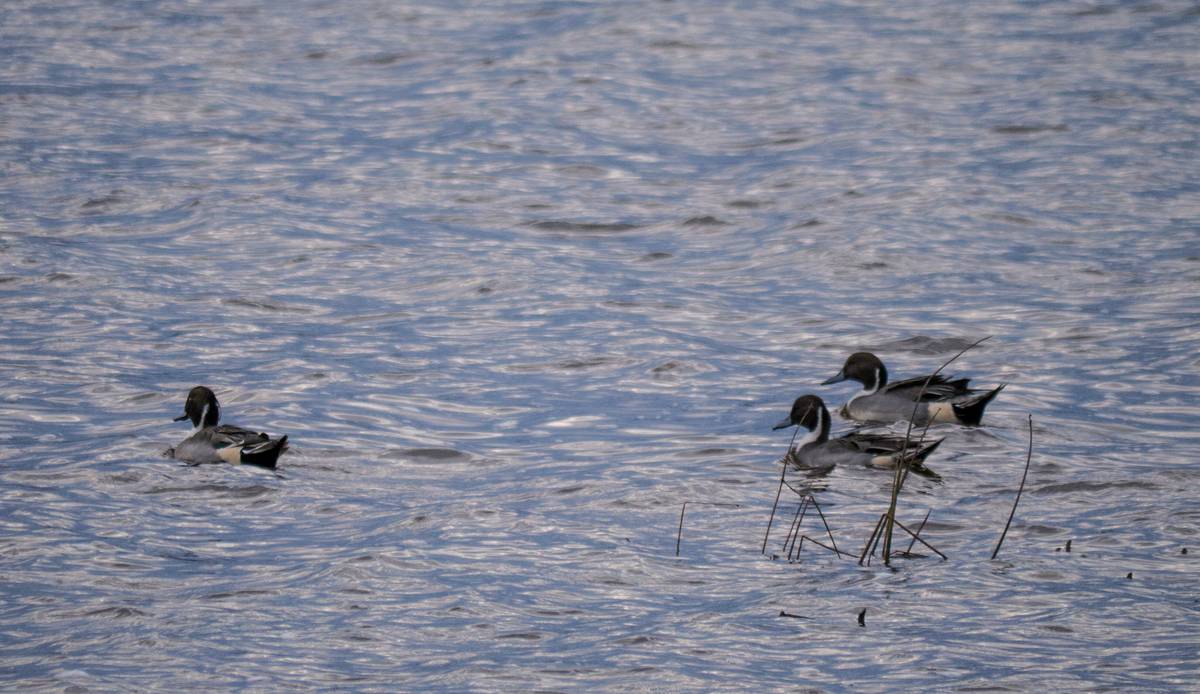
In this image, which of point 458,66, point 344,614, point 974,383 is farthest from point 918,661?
point 458,66

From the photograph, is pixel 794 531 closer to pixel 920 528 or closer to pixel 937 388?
pixel 920 528

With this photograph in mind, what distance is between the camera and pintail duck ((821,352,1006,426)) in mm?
13203

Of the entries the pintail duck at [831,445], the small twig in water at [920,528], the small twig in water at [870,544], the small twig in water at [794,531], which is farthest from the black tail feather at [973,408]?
the small twig in water at [870,544]

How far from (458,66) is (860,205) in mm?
10584

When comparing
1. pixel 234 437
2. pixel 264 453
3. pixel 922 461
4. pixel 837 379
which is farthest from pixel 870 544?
pixel 234 437

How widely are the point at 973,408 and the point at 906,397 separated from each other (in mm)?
612

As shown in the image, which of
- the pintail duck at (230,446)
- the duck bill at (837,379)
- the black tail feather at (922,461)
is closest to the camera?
the black tail feather at (922,461)

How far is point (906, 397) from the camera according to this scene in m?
13.6

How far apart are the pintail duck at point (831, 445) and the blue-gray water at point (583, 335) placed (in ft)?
1.40

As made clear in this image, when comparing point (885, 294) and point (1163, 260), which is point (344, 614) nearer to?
point (885, 294)

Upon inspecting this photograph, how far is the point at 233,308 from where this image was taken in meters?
16.7

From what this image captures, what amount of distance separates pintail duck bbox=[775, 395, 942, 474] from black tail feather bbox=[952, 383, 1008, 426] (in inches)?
21.3

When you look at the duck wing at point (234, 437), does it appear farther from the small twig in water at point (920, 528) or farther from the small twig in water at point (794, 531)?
the small twig in water at point (920, 528)

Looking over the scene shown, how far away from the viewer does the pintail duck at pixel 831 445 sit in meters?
12.6
